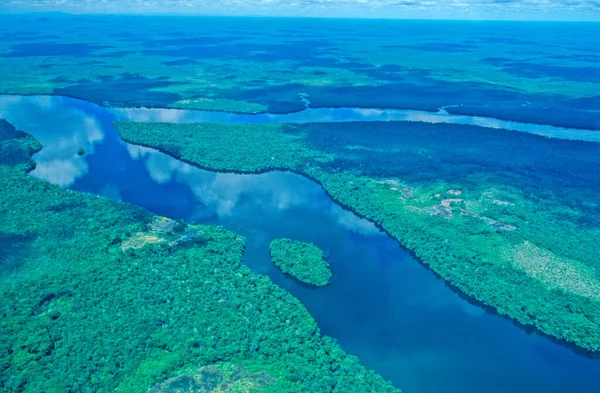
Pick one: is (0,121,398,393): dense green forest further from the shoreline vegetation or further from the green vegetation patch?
the shoreline vegetation

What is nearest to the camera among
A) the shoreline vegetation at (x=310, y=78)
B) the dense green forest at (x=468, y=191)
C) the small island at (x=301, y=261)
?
the dense green forest at (x=468, y=191)

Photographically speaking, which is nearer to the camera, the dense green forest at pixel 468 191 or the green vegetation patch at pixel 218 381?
the green vegetation patch at pixel 218 381

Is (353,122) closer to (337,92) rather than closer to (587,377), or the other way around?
(337,92)

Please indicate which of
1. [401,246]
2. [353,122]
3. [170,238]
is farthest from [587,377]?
[353,122]

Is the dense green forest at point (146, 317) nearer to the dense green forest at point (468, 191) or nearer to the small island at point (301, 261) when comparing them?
the small island at point (301, 261)

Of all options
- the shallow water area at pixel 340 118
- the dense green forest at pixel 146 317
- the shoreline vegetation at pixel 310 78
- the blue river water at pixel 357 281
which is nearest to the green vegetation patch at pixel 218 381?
the dense green forest at pixel 146 317

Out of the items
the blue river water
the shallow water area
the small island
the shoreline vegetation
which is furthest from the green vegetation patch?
the shoreline vegetation

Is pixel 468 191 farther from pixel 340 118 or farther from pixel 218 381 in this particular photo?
pixel 218 381
